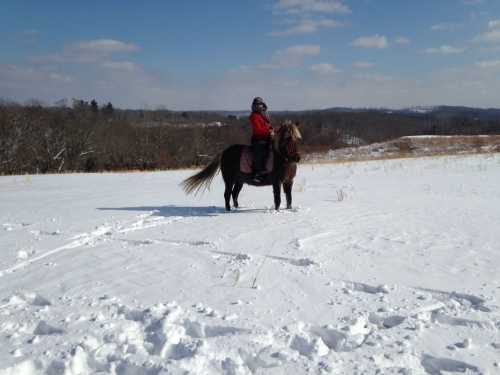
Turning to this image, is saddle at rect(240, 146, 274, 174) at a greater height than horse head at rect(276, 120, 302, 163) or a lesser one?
lesser

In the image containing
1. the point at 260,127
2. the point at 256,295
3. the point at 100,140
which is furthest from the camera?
the point at 100,140

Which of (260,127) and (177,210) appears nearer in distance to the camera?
(260,127)

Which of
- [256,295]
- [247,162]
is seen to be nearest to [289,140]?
[247,162]

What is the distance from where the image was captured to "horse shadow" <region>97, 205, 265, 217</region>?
320 inches

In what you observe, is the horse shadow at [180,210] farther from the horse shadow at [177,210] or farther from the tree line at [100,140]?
the tree line at [100,140]

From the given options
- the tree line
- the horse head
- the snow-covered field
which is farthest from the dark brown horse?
the tree line

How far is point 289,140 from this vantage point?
7.46m

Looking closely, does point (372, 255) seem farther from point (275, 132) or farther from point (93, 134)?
point (93, 134)

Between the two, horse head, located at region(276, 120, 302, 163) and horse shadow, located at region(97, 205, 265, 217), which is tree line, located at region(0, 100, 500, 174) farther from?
horse head, located at region(276, 120, 302, 163)

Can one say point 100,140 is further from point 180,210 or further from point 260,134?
point 260,134

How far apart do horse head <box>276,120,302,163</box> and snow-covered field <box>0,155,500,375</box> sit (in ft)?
3.93

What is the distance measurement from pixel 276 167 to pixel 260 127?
886mm

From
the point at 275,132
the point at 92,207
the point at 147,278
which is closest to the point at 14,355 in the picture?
the point at 147,278

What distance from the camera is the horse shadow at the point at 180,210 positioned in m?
8.12
